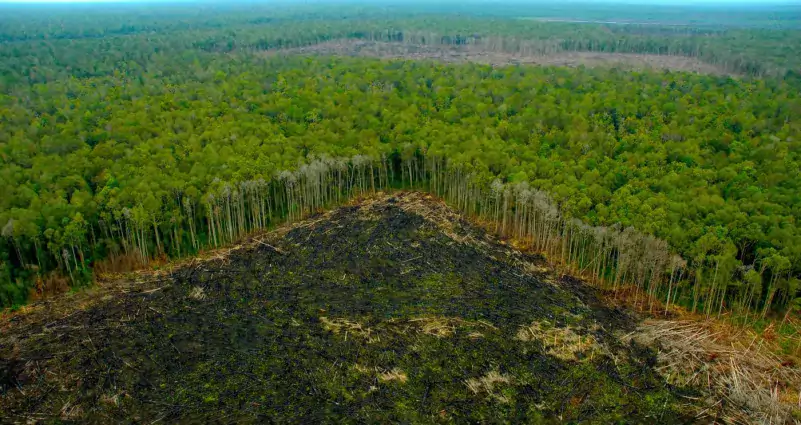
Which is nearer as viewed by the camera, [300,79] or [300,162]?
[300,162]

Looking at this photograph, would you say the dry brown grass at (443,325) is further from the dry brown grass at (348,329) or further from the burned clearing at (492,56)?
the burned clearing at (492,56)

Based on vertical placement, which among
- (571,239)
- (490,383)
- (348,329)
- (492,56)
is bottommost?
(490,383)

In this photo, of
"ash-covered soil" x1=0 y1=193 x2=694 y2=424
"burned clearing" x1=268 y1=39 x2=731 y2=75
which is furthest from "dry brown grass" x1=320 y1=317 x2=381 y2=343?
"burned clearing" x1=268 y1=39 x2=731 y2=75

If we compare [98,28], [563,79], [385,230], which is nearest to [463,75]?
[563,79]

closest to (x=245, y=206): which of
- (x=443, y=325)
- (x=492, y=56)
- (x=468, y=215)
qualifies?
(x=468, y=215)

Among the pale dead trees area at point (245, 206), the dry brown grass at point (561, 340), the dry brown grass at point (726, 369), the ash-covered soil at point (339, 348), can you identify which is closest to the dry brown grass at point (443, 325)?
the ash-covered soil at point (339, 348)

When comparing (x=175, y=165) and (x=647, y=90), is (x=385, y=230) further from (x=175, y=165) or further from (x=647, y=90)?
(x=647, y=90)

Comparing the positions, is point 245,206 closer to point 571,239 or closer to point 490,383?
point 571,239
